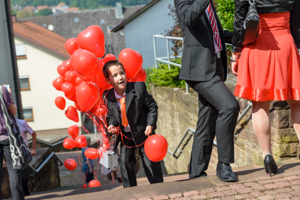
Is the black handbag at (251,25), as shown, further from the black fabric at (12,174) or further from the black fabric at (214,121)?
the black fabric at (12,174)

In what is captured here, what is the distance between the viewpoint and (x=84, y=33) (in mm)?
4383

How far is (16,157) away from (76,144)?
2.32m

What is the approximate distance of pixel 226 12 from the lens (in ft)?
22.0

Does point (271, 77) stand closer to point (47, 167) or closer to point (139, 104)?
point (139, 104)

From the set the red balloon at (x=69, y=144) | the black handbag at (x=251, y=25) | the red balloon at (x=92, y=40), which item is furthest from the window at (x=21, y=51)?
the black handbag at (x=251, y=25)

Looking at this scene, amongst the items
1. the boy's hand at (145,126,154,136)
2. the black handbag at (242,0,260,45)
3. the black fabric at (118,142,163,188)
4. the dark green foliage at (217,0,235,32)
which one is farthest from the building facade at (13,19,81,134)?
the black handbag at (242,0,260,45)

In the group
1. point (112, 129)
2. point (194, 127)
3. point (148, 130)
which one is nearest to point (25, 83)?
point (194, 127)

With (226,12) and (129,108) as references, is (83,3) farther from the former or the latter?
(129,108)

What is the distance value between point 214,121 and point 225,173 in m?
0.48

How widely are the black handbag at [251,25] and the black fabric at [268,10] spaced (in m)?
0.06

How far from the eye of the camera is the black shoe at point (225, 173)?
3.29 meters

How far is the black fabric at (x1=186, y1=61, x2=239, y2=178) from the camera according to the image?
3205 millimetres

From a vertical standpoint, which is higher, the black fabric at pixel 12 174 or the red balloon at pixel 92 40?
the red balloon at pixel 92 40

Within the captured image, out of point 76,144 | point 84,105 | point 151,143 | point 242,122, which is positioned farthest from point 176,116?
point 151,143
